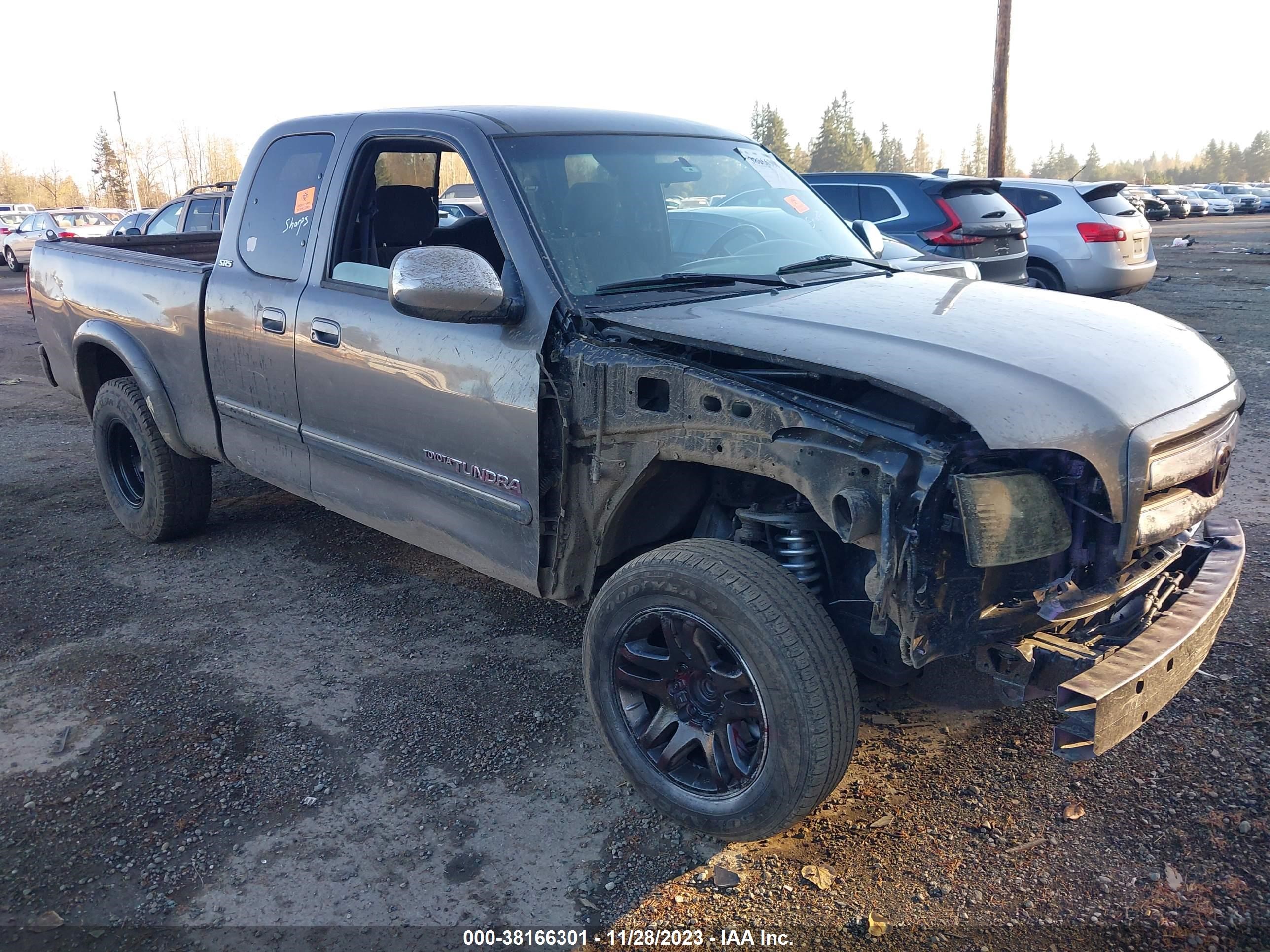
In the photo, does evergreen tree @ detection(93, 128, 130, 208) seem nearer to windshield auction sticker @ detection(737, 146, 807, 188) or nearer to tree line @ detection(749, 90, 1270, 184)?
tree line @ detection(749, 90, 1270, 184)

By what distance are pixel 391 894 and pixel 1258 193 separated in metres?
62.6

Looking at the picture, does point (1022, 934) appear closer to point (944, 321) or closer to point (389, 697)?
point (944, 321)

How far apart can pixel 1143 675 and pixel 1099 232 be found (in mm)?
10175

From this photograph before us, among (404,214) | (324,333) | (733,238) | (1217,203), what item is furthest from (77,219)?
(1217,203)

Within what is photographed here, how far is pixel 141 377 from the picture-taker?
4.68 m

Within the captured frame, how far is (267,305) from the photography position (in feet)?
12.9

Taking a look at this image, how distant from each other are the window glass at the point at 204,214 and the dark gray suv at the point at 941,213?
750 cm

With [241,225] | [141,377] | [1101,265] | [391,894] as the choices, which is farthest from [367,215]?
[1101,265]

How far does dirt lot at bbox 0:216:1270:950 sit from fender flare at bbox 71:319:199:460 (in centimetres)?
75

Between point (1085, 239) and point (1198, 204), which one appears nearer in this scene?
point (1085, 239)

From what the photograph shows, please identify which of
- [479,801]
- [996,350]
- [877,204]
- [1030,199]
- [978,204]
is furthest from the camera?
[1030,199]

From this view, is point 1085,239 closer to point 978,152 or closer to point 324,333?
point 324,333

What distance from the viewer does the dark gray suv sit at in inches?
365

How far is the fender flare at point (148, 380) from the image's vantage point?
468 cm
